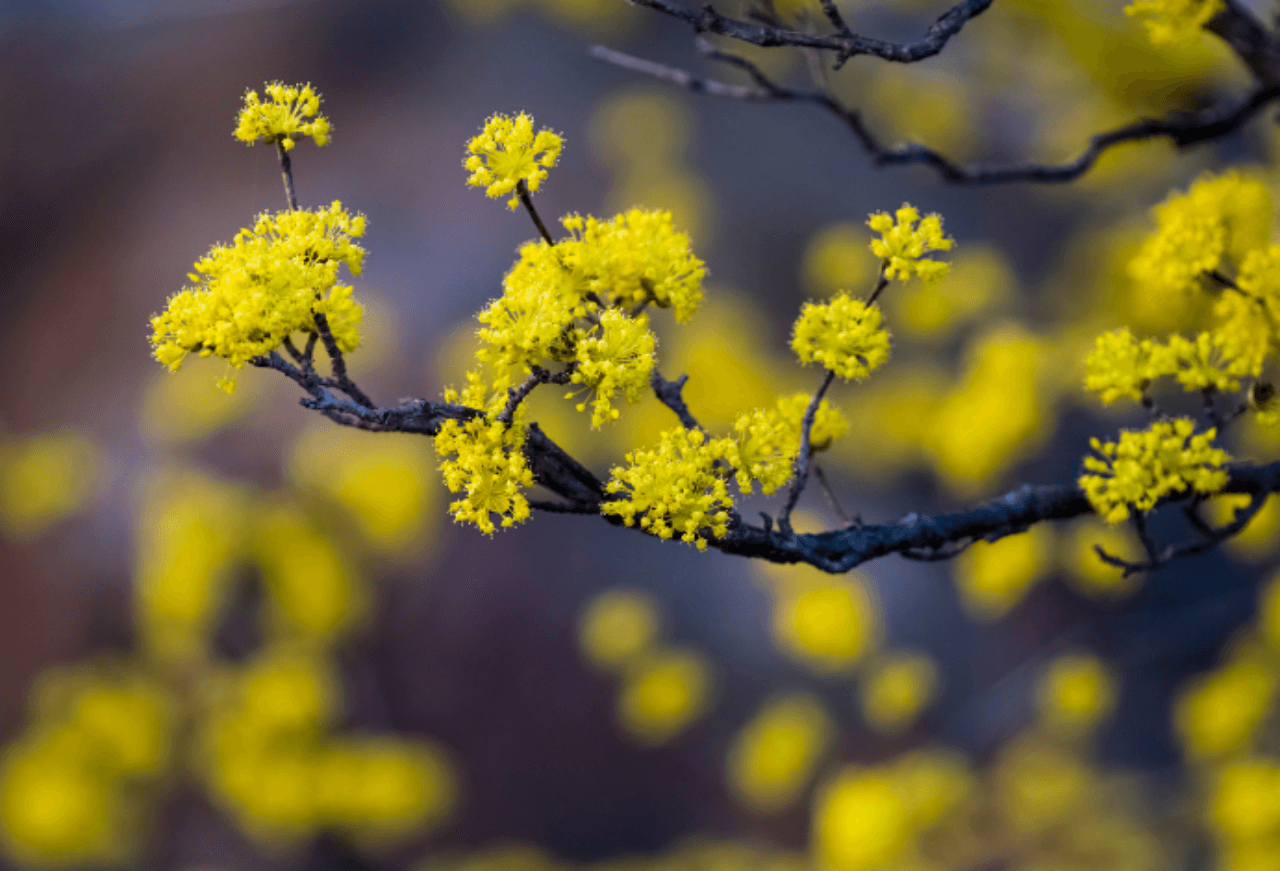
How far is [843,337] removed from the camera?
0.83 metres

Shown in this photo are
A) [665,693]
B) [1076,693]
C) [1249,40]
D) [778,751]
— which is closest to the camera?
[1249,40]

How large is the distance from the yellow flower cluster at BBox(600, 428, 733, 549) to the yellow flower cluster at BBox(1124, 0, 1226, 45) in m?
0.85

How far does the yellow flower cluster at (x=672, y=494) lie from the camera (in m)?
0.74

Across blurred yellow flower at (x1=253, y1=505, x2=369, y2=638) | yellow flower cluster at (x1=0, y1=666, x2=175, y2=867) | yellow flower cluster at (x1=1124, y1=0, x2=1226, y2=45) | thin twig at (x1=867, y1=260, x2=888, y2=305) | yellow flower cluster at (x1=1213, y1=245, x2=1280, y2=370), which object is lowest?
yellow flower cluster at (x1=0, y1=666, x2=175, y2=867)

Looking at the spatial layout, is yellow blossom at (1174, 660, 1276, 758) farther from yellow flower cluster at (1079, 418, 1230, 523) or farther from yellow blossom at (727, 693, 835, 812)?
yellow flower cluster at (1079, 418, 1230, 523)

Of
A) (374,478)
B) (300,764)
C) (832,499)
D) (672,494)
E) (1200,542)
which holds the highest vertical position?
(672,494)

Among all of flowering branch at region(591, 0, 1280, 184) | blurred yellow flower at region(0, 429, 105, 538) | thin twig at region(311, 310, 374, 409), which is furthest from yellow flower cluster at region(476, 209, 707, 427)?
blurred yellow flower at region(0, 429, 105, 538)

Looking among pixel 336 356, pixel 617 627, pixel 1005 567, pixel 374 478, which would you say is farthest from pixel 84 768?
pixel 1005 567

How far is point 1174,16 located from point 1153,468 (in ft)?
2.14

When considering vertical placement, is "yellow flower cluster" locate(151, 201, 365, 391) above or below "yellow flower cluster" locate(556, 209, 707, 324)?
above

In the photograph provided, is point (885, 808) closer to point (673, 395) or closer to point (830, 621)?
point (830, 621)

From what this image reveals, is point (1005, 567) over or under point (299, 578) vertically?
under

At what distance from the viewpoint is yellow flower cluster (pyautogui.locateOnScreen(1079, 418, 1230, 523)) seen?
2.71 ft

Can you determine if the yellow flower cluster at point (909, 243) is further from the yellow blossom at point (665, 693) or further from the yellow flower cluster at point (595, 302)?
the yellow blossom at point (665, 693)
